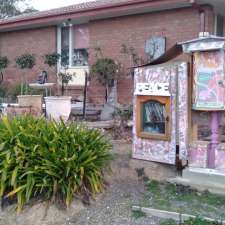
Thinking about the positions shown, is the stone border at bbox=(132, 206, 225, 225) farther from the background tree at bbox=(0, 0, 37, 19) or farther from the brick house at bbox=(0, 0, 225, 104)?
the background tree at bbox=(0, 0, 37, 19)

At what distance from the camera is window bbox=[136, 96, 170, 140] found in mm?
5789

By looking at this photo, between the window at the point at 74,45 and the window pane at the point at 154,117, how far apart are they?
734 cm

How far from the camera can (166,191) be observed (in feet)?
18.1

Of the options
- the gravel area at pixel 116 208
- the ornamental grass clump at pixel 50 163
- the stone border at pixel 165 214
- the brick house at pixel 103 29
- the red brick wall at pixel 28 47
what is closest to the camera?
the stone border at pixel 165 214

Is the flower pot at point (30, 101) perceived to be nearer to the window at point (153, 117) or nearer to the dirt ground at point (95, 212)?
the window at point (153, 117)

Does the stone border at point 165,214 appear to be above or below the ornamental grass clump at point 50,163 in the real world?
below

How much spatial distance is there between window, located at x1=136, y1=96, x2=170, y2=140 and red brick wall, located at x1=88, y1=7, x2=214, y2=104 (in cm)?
489

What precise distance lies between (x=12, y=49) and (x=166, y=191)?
11.0 metres

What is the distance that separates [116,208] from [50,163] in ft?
3.14

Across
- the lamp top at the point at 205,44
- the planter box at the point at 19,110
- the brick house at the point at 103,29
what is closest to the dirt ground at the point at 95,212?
the lamp top at the point at 205,44

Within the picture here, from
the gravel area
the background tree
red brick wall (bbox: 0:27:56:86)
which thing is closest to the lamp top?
the gravel area

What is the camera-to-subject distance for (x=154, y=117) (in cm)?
596

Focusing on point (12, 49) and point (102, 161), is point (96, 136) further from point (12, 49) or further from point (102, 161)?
point (12, 49)

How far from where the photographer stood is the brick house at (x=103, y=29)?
10.4 m
